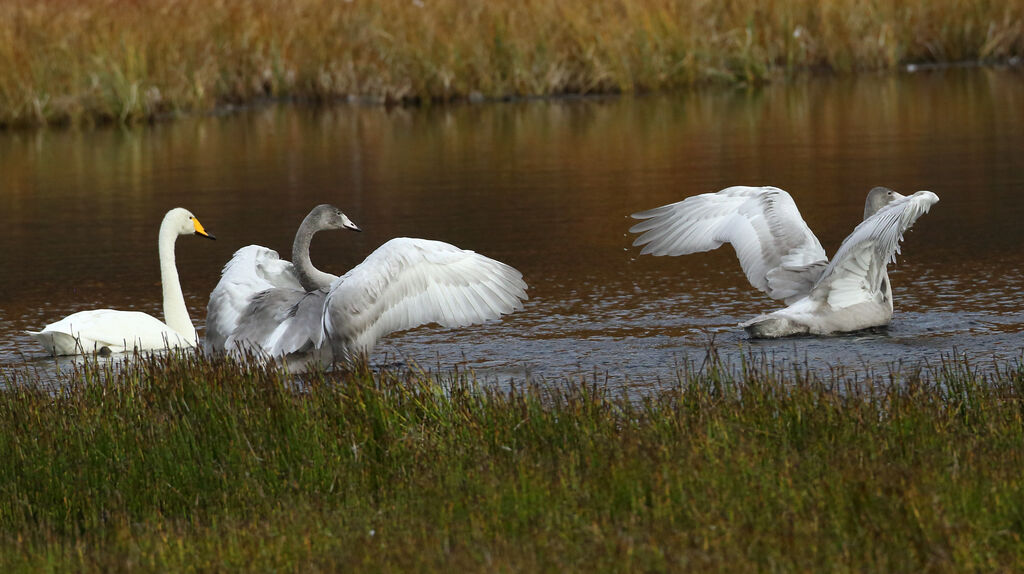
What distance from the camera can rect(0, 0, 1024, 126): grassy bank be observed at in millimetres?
26234

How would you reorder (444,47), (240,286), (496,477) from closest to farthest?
1. (496,477)
2. (240,286)
3. (444,47)

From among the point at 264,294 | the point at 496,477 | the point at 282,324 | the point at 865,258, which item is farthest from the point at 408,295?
the point at 496,477

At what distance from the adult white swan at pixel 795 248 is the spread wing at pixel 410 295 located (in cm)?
160

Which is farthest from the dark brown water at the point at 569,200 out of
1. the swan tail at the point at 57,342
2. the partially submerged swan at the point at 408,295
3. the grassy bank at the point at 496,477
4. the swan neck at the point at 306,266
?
the grassy bank at the point at 496,477

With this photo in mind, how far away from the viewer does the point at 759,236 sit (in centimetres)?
992

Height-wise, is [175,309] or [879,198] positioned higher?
[879,198]

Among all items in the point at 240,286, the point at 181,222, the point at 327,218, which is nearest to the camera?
the point at 240,286

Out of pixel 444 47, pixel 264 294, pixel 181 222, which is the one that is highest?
pixel 444 47

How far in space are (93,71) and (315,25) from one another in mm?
4753

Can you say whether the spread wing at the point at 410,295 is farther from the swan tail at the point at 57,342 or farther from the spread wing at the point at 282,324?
the swan tail at the point at 57,342

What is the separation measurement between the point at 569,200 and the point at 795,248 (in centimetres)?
653

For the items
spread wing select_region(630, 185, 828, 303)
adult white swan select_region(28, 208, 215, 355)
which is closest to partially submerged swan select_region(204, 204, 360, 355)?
adult white swan select_region(28, 208, 215, 355)

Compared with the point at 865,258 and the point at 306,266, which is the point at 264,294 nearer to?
the point at 306,266

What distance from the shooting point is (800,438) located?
6250 millimetres
